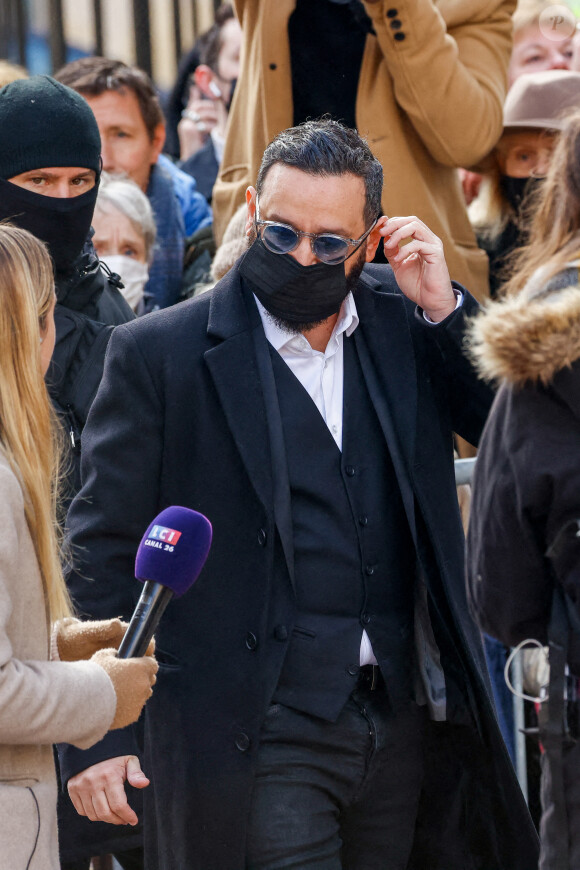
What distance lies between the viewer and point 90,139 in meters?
4.15

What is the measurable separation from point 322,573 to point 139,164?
10.5ft

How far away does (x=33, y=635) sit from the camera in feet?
8.74

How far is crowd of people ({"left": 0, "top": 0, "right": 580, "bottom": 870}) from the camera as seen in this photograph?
2615mm

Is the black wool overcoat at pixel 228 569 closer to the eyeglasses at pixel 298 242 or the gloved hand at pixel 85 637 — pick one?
the eyeglasses at pixel 298 242

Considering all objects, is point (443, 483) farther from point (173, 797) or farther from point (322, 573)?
point (173, 797)

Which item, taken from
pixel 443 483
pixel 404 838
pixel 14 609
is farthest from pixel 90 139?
pixel 404 838

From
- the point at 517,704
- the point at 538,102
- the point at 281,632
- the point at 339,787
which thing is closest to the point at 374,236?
the point at 281,632

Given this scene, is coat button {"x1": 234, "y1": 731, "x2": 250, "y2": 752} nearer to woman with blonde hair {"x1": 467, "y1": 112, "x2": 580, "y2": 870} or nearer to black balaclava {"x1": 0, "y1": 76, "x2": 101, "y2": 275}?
woman with blonde hair {"x1": 467, "y1": 112, "x2": 580, "y2": 870}

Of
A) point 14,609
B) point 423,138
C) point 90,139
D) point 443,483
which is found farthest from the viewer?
point 423,138

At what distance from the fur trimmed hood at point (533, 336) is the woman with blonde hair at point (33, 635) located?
0.96 metres

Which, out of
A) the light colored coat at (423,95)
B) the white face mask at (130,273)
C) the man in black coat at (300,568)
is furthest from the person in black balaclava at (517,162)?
the man in black coat at (300,568)

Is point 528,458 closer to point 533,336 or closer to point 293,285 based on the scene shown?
point 533,336

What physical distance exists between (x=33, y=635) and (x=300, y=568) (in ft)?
2.43

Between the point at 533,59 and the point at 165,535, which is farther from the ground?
the point at 533,59
